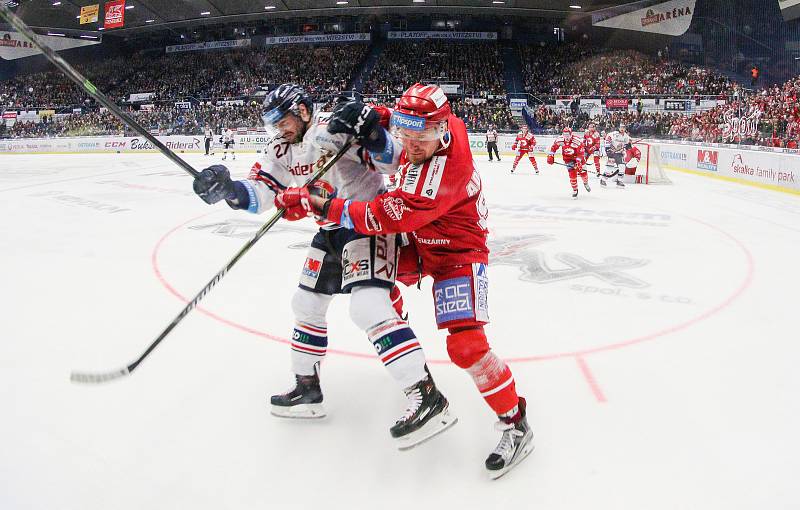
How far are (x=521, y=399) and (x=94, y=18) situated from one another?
3002 centimetres

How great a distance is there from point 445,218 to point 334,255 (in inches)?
22.1

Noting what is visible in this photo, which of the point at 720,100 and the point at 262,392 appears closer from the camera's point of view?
the point at 262,392

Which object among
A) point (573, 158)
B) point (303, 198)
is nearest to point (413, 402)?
point (303, 198)

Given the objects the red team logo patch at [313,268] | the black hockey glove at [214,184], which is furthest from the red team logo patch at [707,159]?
the black hockey glove at [214,184]

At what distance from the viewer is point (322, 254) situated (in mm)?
2609

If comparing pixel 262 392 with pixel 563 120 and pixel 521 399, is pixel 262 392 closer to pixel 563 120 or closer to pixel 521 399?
pixel 521 399

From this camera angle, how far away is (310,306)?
2592mm

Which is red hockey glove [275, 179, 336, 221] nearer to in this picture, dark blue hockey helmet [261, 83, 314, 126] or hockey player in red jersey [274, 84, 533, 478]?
hockey player in red jersey [274, 84, 533, 478]

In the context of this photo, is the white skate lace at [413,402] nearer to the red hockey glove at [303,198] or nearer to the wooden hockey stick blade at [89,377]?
the red hockey glove at [303,198]

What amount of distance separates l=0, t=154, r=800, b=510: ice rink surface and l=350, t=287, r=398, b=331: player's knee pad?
58cm

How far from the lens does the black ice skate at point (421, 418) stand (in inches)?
87.4

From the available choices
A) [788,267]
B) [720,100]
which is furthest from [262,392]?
[720,100]

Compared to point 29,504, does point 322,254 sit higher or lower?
higher

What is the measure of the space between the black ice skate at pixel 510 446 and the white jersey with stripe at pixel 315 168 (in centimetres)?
123
